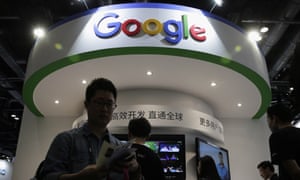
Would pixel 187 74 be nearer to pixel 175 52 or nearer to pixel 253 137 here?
pixel 175 52

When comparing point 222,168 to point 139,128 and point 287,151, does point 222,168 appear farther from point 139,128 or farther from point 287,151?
point 287,151

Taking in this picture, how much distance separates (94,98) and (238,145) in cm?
652

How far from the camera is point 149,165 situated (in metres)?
2.26

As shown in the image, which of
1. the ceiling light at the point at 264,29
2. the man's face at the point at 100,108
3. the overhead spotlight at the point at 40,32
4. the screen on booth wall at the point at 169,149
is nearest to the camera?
the man's face at the point at 100,108

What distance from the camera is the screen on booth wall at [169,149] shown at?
231 inches

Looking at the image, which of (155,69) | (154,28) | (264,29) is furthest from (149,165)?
(264,29)

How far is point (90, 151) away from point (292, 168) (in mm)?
1337

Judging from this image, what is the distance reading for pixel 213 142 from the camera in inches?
270

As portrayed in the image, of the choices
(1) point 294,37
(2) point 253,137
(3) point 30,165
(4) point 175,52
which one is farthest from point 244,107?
(3) point 30,165

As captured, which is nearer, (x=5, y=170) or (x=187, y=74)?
(x=187, y=74)

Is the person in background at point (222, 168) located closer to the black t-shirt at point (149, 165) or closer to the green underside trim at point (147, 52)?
the green underside trim at point (147, 52)

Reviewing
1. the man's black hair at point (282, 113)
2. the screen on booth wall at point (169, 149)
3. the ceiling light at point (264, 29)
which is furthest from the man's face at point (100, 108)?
the ceiling light at point (264, 29)

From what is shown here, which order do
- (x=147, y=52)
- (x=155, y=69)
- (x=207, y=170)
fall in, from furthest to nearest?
(x=155, y=69), (x=147, y=52), (x=207, y=170)

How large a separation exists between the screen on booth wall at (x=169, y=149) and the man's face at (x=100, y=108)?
4.38 meters
